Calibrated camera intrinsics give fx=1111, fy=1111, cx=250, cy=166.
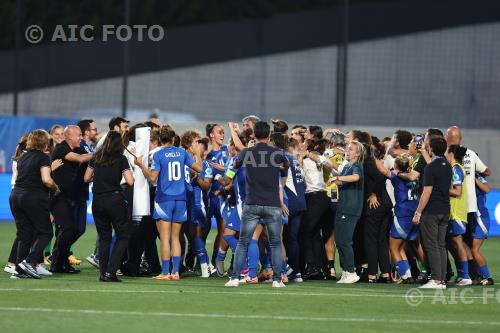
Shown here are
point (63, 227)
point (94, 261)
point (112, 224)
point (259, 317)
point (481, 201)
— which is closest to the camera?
point (259, 317)

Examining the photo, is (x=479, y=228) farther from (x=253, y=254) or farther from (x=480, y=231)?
(x=253, y=254)

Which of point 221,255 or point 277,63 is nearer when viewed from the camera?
point 221,255

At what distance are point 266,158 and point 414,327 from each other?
133 inches

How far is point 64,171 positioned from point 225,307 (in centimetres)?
414

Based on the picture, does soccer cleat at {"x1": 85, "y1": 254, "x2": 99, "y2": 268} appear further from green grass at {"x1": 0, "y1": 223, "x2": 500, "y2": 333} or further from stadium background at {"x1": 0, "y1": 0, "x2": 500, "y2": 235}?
stadium background at {"x1": 0, "y1": 0, "x2": 500, "y2": 235}

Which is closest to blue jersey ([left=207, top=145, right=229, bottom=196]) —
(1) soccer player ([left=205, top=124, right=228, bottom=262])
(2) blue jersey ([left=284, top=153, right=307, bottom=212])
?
(1) soccer player ([left=205, top=124, right=228, bottom=262])

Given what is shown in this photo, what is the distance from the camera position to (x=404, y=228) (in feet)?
A: 47.2

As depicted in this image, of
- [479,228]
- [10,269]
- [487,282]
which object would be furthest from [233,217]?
[487,282]

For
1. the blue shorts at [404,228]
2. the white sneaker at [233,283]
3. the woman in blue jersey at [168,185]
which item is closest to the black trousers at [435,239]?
the blue shorts at [404,228]

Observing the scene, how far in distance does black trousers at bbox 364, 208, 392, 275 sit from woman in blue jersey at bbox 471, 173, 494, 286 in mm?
1149

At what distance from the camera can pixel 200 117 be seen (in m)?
33.3

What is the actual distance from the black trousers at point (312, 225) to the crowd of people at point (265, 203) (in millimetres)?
15

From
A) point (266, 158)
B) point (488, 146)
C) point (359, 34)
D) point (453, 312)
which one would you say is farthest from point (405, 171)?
point (359, 34)

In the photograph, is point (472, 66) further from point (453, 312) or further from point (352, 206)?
point (453, 312)
